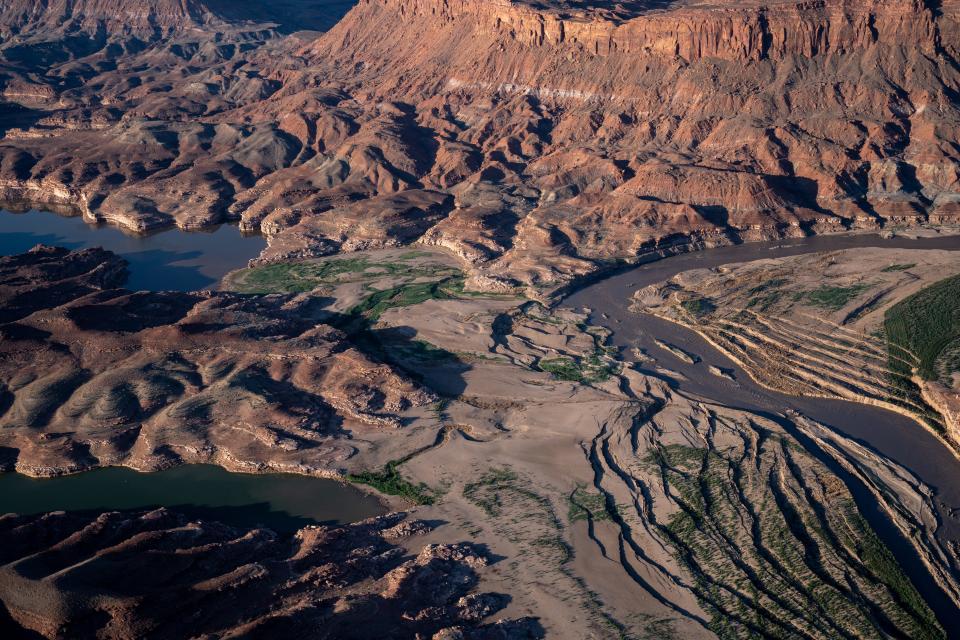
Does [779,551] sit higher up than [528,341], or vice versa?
[528,341]

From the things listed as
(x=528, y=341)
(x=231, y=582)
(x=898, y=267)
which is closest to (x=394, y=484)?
(x=231, y=582)

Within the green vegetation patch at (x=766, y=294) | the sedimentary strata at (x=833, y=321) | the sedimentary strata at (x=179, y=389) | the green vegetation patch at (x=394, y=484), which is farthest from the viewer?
the green vegetation patch at (x=766, y=294)

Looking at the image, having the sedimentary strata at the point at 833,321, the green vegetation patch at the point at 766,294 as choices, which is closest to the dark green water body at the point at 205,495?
the sedimentary strata at the point at 833,321

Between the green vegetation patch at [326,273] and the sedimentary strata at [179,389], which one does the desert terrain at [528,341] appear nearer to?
the sedimentary strata at [179,389]

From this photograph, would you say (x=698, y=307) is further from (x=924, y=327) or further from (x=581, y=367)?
(x=924, y=327)

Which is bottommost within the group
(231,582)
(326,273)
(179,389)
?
(179,389)

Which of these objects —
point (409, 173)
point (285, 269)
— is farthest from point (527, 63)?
point (285, 269)
